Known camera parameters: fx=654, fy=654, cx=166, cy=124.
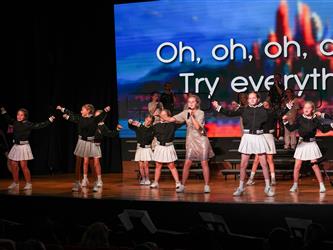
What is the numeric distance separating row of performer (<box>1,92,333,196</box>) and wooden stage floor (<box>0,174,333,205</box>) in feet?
0.77

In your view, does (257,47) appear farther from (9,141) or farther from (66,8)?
(9,141)

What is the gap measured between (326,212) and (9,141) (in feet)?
28.1

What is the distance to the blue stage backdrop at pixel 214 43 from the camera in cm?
1366

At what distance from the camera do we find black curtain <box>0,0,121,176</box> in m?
14.8

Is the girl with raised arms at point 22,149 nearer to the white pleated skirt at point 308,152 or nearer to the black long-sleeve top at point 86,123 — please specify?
the black long-sleeve top at point 86,123

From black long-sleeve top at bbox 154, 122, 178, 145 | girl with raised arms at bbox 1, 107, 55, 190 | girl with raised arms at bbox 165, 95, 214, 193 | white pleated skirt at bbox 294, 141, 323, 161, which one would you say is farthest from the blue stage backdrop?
girl with raised arms at bbox 1, 107, 55, 190

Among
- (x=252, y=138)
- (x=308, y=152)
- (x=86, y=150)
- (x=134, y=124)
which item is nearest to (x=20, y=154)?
(x=86, y=150)

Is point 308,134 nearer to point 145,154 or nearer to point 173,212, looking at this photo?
point 173,212

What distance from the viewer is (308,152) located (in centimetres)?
1013

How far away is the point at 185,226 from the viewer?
347 inches

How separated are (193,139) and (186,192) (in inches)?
34.6

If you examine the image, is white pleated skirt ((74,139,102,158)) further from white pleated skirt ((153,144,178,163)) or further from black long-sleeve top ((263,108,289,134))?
black long-sleeve top ((263,108,289,134))

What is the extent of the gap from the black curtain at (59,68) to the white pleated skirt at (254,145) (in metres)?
6.19

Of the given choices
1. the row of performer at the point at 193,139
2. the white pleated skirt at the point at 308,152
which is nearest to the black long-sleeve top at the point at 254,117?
the row of performer at the point at 193,139
